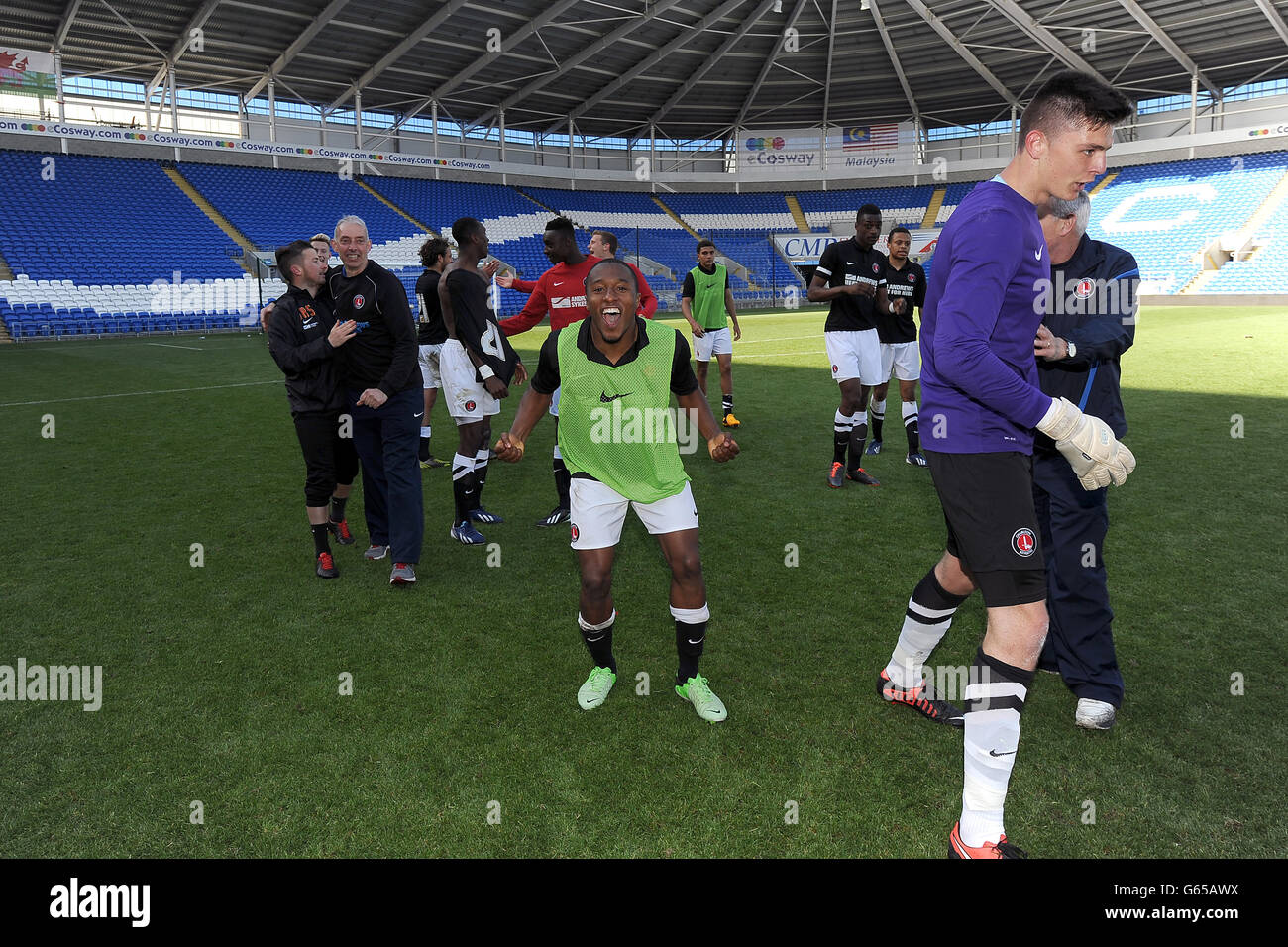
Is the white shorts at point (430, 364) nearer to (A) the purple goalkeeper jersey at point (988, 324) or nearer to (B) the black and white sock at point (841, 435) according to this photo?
(B) the black and white sock at point (841, 435)

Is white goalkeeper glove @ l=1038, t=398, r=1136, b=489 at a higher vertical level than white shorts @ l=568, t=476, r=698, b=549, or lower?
higher

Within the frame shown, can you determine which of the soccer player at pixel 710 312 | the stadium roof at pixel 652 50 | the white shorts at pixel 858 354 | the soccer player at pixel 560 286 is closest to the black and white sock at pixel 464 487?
the soccer player at pixel 560 286

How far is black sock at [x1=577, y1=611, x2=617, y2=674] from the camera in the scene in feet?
12.9

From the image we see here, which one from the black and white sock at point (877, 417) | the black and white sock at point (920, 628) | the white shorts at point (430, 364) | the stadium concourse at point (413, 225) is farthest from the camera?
the stadium concourse at point (413, 225)

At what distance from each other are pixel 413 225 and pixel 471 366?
35.6 metres

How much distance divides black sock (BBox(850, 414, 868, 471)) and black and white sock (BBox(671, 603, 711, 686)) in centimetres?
446

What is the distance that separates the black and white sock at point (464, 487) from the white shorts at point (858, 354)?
140 inches

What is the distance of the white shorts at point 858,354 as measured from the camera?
7980mm

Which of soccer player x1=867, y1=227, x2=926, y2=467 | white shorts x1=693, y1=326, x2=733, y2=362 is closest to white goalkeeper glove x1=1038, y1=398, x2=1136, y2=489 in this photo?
soccer player x1=867, y1=227, x2=926, y2=467

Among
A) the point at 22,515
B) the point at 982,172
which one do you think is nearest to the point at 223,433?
the point at 22,515

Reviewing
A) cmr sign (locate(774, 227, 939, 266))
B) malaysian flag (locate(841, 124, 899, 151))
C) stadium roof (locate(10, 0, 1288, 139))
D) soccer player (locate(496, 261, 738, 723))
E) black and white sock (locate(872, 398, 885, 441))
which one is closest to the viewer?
soccer player (locate(496, 261, 738, 723))

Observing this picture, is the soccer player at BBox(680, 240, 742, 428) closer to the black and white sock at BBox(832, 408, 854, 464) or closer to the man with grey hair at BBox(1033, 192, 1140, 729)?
the black and white sock at BBox(832, 408, 854, 464)

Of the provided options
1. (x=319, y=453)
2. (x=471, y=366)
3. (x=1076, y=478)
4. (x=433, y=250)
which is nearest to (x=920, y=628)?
(x=1076, y=478)

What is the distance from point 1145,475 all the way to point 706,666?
5.68 meters
